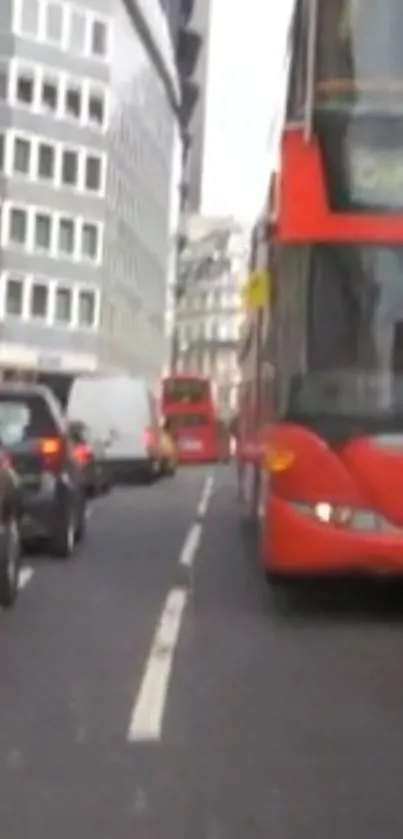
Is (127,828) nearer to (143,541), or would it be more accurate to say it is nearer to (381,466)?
Answer: (381,466)

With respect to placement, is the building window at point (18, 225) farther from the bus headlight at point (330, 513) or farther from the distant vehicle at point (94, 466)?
the bus headlight at point (330, 513)

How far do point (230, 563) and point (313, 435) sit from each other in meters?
6.21

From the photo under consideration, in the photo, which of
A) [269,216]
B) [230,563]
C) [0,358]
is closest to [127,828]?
[269,216]

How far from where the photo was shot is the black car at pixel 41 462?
19203 millimetres

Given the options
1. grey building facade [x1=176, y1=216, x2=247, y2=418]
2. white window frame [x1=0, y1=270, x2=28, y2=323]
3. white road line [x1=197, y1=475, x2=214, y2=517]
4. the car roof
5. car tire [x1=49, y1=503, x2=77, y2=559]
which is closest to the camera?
car tire [x1=49, y1=503, x2=77, y2=559]

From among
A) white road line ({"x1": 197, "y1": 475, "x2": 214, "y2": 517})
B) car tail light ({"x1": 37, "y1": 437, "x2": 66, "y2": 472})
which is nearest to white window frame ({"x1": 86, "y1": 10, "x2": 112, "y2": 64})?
white road line ({"x1": 197, "y1": 475, "x2": 214, "y2": 517})

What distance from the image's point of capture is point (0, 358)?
3177 inches

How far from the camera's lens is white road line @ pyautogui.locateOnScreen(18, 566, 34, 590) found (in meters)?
17.1

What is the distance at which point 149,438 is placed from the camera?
39906 millimetres

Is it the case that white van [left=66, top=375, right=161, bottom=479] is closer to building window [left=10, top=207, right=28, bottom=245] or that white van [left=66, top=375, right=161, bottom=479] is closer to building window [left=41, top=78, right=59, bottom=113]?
building window [left=10, top=207, right=28, bottom=245]

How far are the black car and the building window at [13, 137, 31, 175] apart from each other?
6340cm

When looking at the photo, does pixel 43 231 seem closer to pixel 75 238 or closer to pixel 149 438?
pixel 75 238

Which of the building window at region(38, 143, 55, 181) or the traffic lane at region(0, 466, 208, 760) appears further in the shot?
the building window at region(38, 143, 55, 181)

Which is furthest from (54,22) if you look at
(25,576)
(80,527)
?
(25,576)
